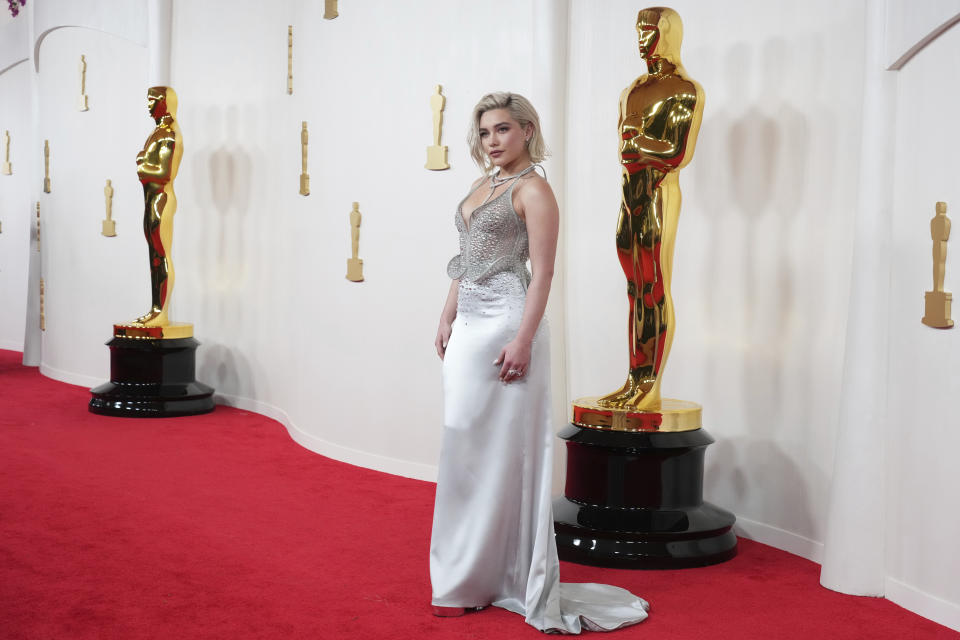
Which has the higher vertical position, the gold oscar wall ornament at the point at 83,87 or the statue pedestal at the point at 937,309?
the gold oscar wall ornament at the point at 83,87

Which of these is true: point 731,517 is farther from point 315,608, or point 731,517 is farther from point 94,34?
point 94,34

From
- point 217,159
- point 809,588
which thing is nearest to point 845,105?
point 809,588

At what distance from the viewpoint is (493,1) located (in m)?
5.12

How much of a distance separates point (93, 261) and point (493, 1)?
5.41 metres

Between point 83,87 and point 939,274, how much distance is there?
8.02 metres

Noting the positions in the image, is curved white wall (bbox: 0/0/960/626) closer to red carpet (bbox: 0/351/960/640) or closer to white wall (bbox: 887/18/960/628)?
white wall (bbox: 887/18/960/628)

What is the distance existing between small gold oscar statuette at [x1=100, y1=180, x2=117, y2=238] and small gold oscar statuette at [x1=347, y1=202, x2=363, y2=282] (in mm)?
3802

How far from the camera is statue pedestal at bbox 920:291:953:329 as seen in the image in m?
3.13

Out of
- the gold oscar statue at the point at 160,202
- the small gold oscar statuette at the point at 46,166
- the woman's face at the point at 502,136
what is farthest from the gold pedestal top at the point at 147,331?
the woman's face at the point at 502,136

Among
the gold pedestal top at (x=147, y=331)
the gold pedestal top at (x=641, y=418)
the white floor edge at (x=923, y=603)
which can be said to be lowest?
the white floor edge at (x=923, y=603)

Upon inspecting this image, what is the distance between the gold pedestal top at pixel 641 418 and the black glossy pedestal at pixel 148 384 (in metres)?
4.20

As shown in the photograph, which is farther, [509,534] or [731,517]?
[731,517]

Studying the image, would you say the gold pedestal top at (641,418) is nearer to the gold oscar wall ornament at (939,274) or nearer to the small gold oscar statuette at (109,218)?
the gold oscar wall ornament at (939,274)

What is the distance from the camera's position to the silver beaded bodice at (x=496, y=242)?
3182 millimetres
